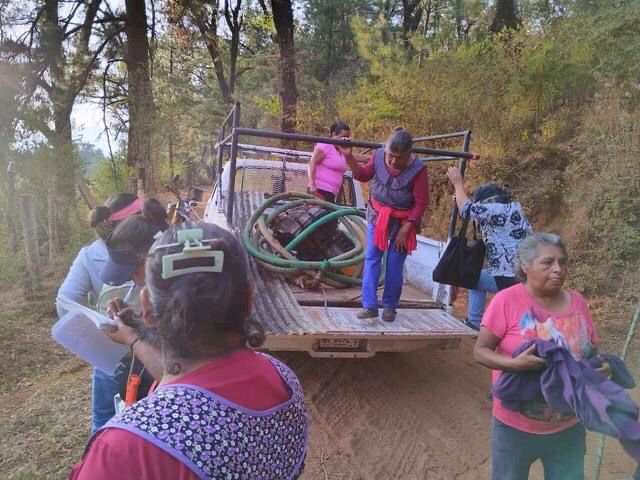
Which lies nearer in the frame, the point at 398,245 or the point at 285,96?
the point at 398,245

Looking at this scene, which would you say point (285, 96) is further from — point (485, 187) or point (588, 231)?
point (485, 187)

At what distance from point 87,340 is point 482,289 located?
3391mm

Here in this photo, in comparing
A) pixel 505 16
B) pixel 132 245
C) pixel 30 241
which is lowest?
pixel 30 241

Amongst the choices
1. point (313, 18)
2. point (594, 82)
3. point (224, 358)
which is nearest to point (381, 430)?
point (224, 358)

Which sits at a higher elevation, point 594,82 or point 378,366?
point 594,82

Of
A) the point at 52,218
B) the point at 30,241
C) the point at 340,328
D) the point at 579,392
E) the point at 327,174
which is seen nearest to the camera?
the point at 579,392

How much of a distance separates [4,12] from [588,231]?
12431 millimetres

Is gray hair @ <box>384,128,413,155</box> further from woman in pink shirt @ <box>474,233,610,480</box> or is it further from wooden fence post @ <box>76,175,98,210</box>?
wooden fence post @ <box>76,175,98,210</box>

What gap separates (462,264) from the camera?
162 inches

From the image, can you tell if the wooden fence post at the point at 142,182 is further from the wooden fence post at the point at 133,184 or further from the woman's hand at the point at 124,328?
the woman's hand at the point at 124,328

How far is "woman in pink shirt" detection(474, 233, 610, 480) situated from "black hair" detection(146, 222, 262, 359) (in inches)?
52.1

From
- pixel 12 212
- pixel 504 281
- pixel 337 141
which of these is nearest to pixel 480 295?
pixel 504 281

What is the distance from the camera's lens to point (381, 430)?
365cm

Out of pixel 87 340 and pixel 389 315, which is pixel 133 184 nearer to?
pixel 389 315
